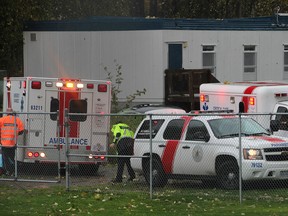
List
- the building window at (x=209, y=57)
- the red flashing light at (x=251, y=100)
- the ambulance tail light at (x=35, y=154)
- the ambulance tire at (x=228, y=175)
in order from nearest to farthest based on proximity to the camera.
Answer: the ambulance tire at (x=228, y=175) < the ambulance tail light at (x=35, y=154) < the red flashing light at (x=251, y=100) < the building window at (x=209, y=57)

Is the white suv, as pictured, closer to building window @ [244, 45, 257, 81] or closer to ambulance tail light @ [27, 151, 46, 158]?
Answer: ambulance tail light @ [27, 151, 46, 158]

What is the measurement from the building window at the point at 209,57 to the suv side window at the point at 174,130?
60.7 feet

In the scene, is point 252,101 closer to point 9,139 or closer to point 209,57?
point 9,139

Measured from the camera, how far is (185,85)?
115 feet

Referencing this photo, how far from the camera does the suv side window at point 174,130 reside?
19.5 m

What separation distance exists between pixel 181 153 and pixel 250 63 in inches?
847

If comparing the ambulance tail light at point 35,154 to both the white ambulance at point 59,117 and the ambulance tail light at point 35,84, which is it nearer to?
the white ambulance at point 59,117

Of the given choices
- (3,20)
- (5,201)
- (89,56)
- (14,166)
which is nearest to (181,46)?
(89,56)

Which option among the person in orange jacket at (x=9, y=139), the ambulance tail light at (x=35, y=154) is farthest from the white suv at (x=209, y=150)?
the person in orange jacket at (x=9, y=139)

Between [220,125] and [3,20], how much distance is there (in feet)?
89.9

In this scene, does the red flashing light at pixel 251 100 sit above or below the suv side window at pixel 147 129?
above

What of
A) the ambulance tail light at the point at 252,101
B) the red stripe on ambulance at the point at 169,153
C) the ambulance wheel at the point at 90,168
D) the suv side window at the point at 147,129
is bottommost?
the ambulance wheel at the point at 90,168

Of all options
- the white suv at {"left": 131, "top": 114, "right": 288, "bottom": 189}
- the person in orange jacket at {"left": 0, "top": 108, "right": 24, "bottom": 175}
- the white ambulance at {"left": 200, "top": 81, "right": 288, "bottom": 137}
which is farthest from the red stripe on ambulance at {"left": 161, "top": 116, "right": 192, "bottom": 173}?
the person in orange jacket at {"left": 0, "top": 108, "right": 24, "bottom": 175}

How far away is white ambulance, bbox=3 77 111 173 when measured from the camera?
2211cm
